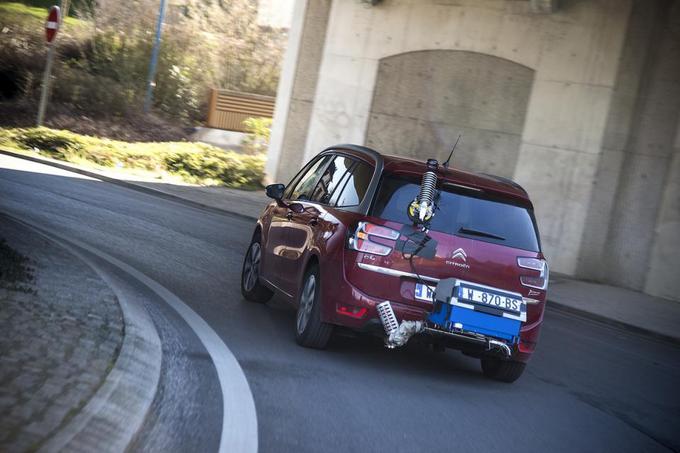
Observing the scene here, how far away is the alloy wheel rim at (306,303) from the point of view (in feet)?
27.1

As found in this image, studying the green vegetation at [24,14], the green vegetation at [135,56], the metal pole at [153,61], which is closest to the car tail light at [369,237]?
the green vegetation at [135,56]

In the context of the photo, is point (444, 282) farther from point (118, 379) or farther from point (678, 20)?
point (678, 20)

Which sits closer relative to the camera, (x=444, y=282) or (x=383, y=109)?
(x=444, y=282)

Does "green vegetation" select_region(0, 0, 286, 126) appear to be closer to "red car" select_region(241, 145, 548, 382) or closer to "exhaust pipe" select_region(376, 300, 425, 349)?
"red car" select_region(241, 145, 548, 382)

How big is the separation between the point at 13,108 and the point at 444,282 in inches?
897

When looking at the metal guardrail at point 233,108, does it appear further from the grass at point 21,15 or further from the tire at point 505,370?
the tire at point 505,370

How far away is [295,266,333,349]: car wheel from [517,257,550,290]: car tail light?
1541 mm

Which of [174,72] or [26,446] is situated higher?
[174,72]

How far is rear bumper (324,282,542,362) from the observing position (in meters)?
7.64

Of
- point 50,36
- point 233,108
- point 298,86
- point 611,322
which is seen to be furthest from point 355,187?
point 233,108

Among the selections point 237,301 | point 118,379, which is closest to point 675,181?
point 237,301

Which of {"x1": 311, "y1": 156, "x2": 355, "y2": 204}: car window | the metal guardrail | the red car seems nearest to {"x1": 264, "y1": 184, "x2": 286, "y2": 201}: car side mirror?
{"x1": 311, "y1": 156, "x2": 355, "y2": 204}: car window

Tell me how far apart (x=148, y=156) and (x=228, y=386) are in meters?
20.0

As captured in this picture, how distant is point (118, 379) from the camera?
5.72 m
